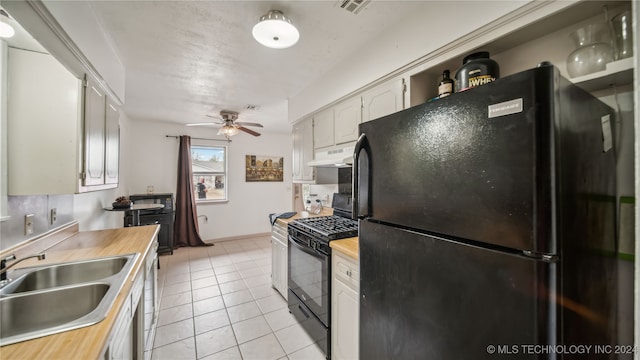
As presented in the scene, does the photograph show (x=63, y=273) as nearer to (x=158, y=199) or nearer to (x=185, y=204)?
(x=158, y=199)

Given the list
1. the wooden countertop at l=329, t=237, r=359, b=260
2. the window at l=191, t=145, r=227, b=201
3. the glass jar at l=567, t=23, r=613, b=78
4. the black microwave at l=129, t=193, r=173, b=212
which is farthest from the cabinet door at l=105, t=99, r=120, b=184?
the glass jar at l=567, t=23, r=613, b=78

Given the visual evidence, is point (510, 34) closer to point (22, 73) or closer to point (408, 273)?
point (408, 273)

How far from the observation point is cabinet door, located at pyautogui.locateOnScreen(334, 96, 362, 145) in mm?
2150

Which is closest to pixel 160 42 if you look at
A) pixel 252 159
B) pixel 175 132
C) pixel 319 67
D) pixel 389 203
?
pixel 319 67

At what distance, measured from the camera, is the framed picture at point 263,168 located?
540cm

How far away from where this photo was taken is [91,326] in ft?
2.72

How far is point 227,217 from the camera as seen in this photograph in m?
5.16

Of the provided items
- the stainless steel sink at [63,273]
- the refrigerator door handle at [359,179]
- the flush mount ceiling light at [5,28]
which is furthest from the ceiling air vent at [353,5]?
the stainless steel sink at [63,273]

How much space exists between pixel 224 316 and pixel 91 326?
5.84 feet

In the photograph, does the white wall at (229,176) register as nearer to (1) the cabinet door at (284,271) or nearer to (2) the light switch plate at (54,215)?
(2) the light switch plate at (54,215)

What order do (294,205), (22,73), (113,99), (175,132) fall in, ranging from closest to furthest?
(22,73) → (113,99) → (175,132) → (294,205)

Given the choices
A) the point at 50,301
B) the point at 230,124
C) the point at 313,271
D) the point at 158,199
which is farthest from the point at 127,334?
the point at 158,199

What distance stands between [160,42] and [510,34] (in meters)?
2.39

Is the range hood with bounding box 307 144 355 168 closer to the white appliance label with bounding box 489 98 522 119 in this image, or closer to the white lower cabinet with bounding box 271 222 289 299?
the white lower cabinet with bounding box 271 222 289 299
